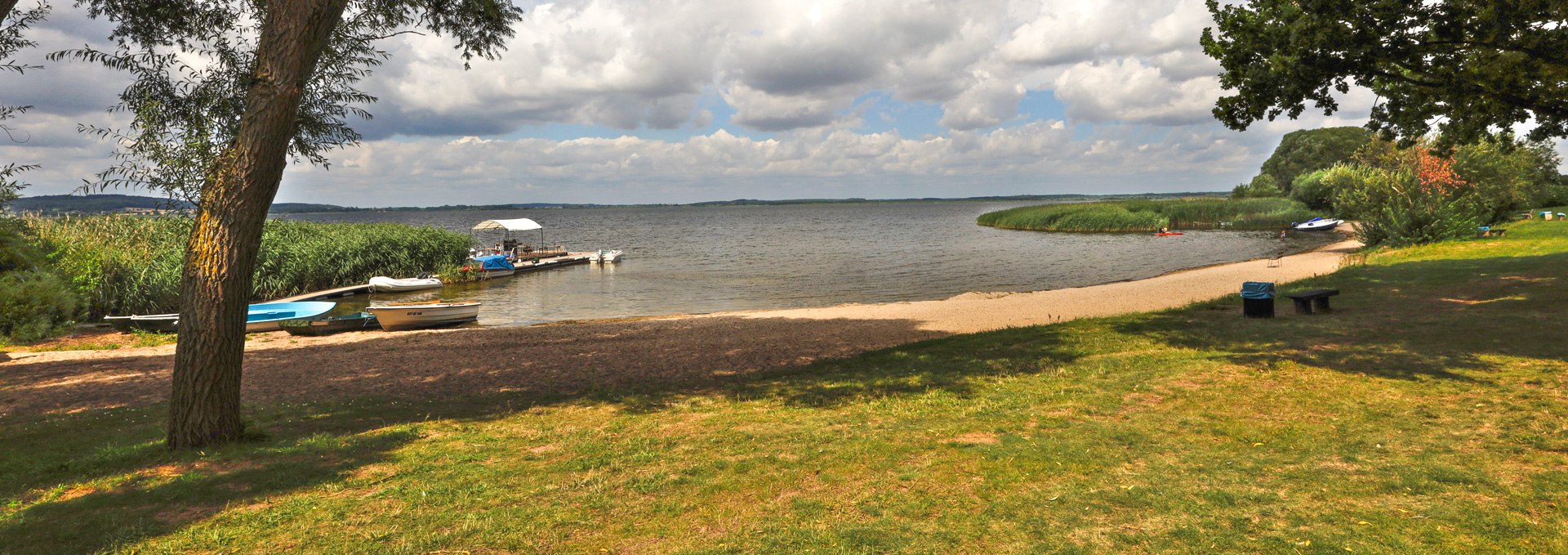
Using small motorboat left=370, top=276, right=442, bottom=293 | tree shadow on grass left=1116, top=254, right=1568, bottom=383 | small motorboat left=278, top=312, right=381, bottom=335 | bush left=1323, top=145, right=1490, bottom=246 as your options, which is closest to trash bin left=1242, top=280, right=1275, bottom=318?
tree shadow on grass left=1116, top=254, right=1568, bottom=383

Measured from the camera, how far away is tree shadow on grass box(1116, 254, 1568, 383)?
10070mm

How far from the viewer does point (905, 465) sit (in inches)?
260

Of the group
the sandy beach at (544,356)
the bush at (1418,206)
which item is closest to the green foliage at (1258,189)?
the bush at (1418,206)

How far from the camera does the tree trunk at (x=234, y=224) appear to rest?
7117mm

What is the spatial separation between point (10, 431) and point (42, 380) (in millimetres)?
5266

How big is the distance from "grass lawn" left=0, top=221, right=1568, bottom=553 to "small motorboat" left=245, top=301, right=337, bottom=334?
38.7 feet

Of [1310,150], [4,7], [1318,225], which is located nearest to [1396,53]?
[4,7]

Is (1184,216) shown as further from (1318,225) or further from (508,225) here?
(508,225)

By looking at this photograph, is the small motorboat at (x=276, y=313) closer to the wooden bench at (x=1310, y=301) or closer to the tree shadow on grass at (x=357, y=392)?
the tree shadow on grass at (x=357, y=392)

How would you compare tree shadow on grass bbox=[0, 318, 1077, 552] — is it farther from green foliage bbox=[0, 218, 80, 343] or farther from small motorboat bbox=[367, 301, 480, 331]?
green foliage bbox=[0, 218, 80, 343]

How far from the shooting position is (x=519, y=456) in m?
7.25

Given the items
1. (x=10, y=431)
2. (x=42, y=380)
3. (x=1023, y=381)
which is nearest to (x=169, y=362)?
(x=42, y=380)

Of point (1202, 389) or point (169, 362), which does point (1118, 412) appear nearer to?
point (1202, 389)

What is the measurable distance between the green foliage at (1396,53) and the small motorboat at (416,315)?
20785mm
